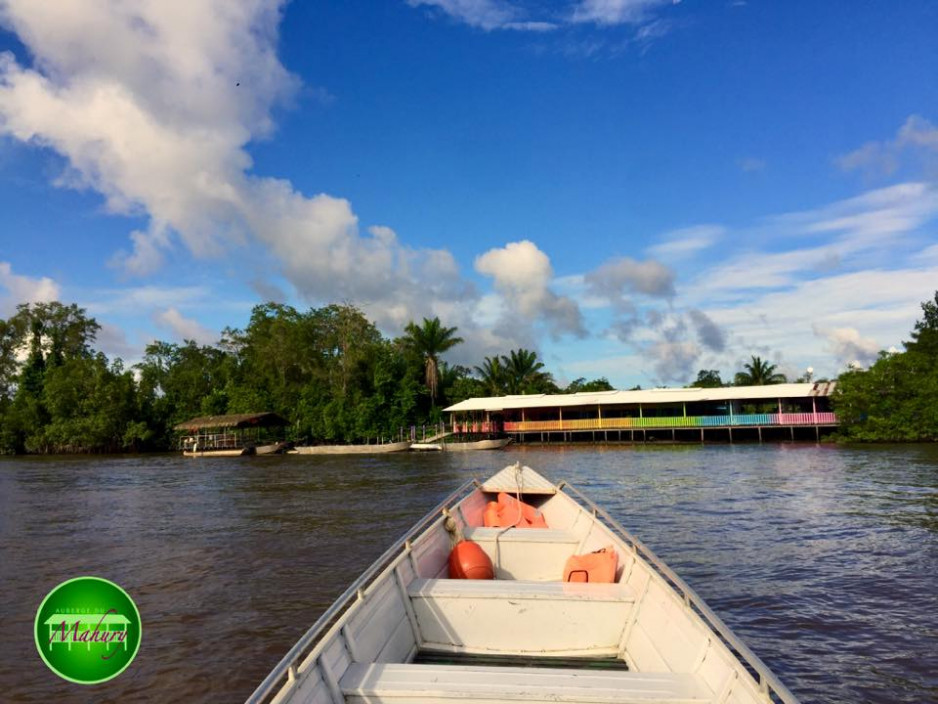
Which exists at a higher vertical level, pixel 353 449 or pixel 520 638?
pixel 353 449

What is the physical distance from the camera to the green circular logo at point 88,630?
2285mm

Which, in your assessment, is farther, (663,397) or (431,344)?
(431,344)

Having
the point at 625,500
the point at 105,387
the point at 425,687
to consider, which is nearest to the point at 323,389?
the point at 105,387

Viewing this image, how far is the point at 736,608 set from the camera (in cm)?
773

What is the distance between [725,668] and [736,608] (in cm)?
458

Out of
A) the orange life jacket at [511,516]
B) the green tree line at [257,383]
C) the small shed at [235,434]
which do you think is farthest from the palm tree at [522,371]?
the orange life jacket at [511,516]

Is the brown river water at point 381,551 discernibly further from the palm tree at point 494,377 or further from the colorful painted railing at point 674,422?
the palm tree at point 494,377

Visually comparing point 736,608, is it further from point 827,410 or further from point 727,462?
point 827,410

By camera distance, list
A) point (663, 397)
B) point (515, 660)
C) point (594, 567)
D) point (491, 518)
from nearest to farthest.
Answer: point (515, 660) < point (594, 567) < point (491, 518) < point (663, 397)

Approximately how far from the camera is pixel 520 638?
542 centimetres

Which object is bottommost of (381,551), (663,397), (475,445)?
(381,551)

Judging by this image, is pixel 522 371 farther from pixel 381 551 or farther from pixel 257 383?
pixel 381 551

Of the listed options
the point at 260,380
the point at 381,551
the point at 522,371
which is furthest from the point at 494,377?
the point at 381,551

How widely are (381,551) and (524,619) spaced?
6349mm
